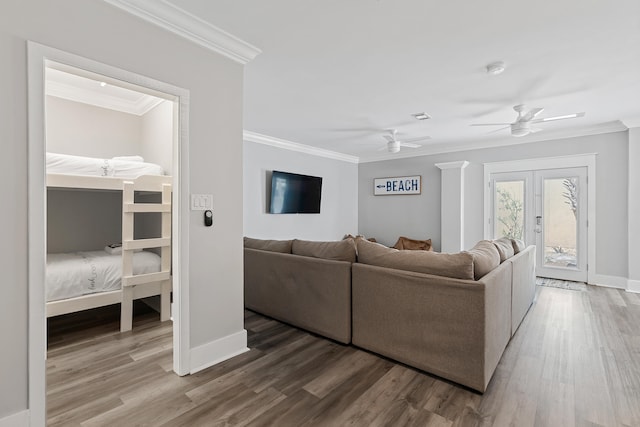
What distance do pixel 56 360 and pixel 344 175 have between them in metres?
5.72

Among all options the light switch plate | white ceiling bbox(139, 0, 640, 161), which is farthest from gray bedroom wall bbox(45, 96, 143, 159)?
the light switch plate

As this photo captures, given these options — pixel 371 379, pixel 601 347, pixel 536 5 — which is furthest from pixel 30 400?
pixel 601 347

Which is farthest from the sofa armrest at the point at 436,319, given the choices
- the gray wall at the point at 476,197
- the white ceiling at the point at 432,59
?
the gray wall at the point at 476,197

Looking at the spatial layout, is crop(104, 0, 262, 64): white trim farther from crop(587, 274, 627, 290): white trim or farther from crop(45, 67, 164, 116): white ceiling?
crop(587, 274, 627, 290): white trim

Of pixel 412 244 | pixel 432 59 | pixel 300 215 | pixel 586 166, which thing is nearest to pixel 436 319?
pixel 432 59

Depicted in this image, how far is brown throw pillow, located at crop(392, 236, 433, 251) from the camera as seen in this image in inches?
237

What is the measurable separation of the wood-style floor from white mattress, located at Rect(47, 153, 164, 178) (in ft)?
4.89

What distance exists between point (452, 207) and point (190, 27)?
17.1 ft

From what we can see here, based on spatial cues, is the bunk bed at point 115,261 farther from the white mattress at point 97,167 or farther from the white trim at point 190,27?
the white trim at point 190,27

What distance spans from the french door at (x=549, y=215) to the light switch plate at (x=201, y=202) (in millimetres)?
5181

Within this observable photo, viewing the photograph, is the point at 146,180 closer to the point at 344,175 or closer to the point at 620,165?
the point at 344,175

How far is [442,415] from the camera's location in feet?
5.58

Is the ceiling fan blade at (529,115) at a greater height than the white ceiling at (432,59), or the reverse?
the white ceiling at (432,59)

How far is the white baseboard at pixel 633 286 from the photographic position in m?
4.20
